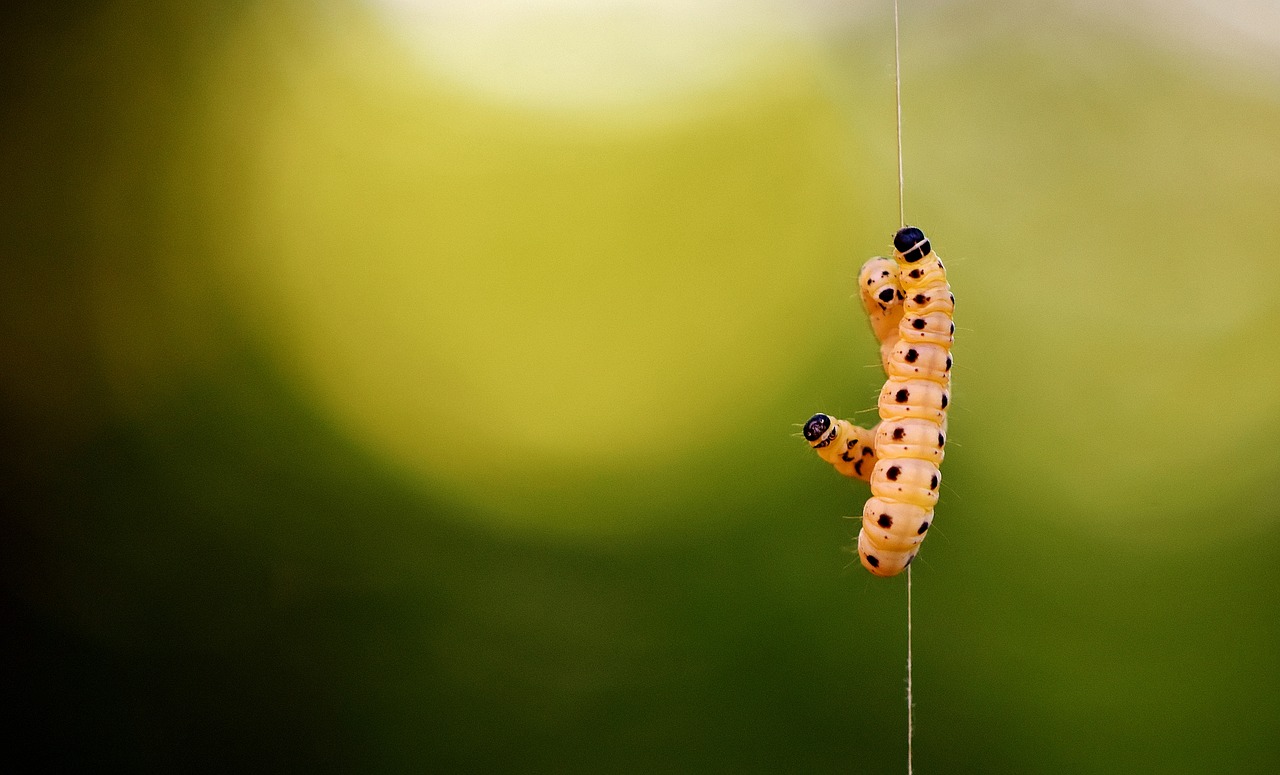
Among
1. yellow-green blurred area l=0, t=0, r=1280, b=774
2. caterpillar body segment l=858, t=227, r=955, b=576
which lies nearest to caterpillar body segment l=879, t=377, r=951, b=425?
caterpillar body segment l=858, t=227, r=955, b=576

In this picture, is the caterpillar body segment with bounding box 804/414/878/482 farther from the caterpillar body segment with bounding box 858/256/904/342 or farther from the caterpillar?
the caterpillar body segment with bounding box 858/256/904/342

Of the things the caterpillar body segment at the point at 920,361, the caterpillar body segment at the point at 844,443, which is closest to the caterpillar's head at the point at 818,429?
the caterpillar body segment at the point at 844,443

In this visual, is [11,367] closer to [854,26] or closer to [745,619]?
[745,619]

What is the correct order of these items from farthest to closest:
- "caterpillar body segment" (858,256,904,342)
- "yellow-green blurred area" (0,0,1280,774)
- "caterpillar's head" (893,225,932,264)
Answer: "yellow-green blurred area" (0,0,1280,774) → "caterpillar body segment" (858,256,904,342) → "caterpillar's head" (893,225,932,264)

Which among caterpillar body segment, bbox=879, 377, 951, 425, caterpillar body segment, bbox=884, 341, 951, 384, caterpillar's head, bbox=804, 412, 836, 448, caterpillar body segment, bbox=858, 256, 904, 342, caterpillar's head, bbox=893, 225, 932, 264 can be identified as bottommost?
caterpillar's head, bbox=804, 412, 836, 448

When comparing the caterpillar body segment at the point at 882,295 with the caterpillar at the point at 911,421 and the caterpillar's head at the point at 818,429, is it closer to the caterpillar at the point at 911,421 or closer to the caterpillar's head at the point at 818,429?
the caterpillar at the point at 911,421

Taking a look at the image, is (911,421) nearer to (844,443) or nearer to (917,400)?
(917,400)

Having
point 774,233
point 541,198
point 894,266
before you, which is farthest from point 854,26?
point 894,266

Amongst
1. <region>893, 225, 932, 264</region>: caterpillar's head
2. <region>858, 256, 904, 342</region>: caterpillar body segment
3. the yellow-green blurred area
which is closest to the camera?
<region>893, 225, 932, 264</region>: caterpillar's head
